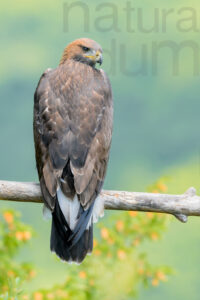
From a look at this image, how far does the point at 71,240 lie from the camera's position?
445cm

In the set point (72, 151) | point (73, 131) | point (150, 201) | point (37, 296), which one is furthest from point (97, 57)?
point (37, 296)


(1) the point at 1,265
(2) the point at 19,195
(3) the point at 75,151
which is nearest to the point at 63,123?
(3) the point at 75,151

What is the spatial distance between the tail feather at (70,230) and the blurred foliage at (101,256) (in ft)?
1.87

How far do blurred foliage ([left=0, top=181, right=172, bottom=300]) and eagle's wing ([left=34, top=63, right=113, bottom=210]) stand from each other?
3.11ft

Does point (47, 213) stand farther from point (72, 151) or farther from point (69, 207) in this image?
point (72, 151)

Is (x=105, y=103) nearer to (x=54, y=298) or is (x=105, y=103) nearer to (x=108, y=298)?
(x=54, y=298)

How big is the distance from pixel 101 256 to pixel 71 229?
1.46 m

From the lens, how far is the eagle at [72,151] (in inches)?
172

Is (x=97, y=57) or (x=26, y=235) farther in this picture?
(x=26, y=235)

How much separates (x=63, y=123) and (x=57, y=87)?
0.38 meters

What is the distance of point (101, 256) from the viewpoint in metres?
5.77

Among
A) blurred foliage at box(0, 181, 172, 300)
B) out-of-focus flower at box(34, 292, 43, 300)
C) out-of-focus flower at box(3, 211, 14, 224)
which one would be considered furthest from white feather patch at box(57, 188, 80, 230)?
out-of-focus flower at box(3, 211, 14, 224)

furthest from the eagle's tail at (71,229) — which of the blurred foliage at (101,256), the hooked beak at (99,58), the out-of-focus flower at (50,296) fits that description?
the hooked beak at (99,58)

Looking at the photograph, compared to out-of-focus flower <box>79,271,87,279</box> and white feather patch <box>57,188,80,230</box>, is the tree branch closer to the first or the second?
white feather patch <box>57,188,80,230</box>
